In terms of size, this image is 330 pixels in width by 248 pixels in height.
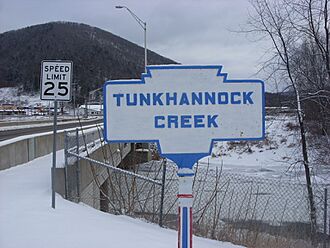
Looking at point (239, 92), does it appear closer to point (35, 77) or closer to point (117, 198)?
point (117, 198)

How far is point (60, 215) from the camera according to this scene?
7.39 m

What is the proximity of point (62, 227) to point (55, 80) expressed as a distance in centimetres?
263

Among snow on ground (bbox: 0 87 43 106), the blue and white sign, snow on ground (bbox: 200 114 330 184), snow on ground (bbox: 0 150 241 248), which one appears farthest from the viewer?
snow on ground (bbox: 0 87 43 106)

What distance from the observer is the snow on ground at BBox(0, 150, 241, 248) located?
6027 millimetres

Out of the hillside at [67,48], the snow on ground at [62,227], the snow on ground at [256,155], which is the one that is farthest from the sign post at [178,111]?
the hillside at [67,48]

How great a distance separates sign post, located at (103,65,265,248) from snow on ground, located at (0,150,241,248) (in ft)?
9.33

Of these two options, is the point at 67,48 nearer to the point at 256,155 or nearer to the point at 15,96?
the point at 256,155

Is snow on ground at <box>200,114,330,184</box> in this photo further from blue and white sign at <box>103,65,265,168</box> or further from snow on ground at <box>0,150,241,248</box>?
blue and white sign at <box>103,65,265,168</box>

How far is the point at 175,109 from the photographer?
142 inches

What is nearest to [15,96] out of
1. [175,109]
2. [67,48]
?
[67,48]

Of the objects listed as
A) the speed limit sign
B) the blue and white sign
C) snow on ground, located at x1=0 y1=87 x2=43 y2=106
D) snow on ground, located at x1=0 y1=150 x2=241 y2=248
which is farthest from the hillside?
A: the blue and white sign

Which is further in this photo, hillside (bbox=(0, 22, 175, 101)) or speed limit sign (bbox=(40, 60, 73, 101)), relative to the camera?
hillside (bbox=(0, 22, 175, 101))

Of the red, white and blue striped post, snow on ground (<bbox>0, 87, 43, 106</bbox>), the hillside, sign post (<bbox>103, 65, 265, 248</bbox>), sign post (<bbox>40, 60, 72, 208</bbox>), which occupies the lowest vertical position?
the red, white and blue striped post

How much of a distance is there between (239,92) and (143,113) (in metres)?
0.81
